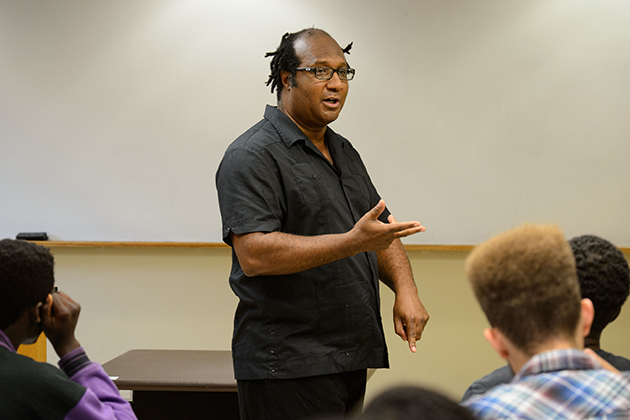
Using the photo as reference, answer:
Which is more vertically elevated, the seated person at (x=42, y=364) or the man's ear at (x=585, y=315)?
the man's ear at (x=585, y=315)

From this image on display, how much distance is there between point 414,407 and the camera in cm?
59

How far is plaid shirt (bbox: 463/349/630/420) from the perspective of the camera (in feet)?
2.33

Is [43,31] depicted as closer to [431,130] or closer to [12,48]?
[12,48]

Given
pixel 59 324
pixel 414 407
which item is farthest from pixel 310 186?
pixel 414 407

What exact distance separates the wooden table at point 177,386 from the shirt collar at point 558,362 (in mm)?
1571

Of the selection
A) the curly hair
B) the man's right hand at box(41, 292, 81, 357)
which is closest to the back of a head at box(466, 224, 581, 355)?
the man's right hand at box(41, 292, 81, 357)

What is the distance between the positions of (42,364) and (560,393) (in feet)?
3.05

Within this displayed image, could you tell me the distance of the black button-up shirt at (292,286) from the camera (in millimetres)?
1604

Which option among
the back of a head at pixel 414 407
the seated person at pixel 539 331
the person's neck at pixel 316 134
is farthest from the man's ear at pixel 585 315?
the person's neck at pixel 316 134

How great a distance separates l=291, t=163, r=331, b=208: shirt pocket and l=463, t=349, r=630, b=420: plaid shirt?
3.27 feet

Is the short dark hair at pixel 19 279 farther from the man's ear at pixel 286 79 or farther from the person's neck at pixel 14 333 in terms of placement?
the man's ear at pixel 286 79

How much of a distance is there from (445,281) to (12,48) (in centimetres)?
278

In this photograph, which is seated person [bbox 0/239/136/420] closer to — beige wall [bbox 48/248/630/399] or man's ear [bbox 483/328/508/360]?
man's ear [bbox 483/328/508/360]

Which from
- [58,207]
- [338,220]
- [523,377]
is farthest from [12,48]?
[523,377]
